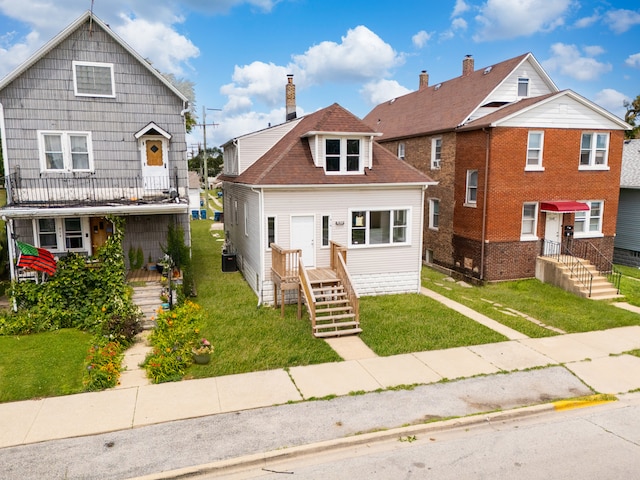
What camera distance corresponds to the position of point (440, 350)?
12.5 m

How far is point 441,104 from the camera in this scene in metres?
26.1

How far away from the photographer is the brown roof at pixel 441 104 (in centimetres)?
2292

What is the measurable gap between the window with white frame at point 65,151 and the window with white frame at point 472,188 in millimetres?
15519

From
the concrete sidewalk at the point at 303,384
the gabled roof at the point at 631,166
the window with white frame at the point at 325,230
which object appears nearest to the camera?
the concrete sidewalk at the point at 303,384

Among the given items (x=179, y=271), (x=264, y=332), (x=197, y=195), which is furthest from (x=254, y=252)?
(x=197, y=195)

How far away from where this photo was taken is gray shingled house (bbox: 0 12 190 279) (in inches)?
593

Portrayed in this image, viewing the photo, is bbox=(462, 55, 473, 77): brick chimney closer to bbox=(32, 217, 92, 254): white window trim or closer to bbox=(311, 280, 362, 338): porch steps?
bbox=(311, 280, 362, 338): porch steps

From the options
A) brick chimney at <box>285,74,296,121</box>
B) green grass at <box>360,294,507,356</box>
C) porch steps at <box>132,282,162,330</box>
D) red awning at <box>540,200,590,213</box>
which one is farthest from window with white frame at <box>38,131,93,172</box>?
red awning at <box>540,200,590,213</box>

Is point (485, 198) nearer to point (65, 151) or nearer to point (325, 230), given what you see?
point (325, 230)

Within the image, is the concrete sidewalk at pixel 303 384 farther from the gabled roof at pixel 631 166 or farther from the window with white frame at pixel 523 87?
the gabled roof at pixel 631 166

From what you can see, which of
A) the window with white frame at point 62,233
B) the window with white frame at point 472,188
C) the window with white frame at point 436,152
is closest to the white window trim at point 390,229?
the window with white frame at point 472,188

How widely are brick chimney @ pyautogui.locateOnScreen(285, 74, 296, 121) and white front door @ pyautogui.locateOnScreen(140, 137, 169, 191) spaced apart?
9590 millimetres

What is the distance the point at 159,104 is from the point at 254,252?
6276mm

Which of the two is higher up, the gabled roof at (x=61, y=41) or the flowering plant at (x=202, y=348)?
the gabled roof at (x=61, y=41)
